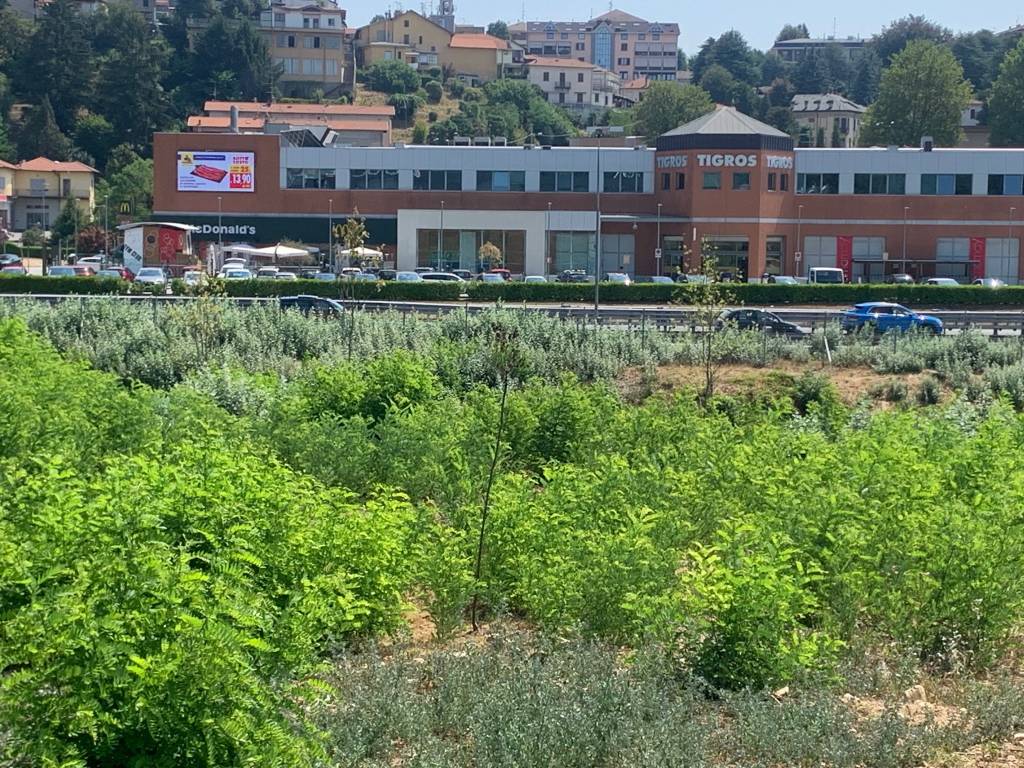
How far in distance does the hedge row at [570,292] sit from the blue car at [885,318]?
7.18m

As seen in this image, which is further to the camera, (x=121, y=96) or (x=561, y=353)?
(x=121, y=96)

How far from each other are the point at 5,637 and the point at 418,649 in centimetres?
402

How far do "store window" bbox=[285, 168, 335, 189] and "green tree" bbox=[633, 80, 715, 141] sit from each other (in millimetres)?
55243

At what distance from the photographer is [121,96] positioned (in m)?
120

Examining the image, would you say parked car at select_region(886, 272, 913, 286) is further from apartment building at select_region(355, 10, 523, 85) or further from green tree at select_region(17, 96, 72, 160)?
apartment building at select_region(355, 10, 523, 85)

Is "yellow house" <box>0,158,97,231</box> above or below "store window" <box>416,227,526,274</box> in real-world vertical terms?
above

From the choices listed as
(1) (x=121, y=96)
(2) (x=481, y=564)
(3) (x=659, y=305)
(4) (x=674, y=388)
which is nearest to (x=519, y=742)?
(2) (x=481, y=564)

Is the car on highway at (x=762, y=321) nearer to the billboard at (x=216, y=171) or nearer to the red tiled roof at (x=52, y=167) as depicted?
the billboard at (x=216, y=171)

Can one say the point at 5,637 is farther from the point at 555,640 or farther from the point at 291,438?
the point at 291,438

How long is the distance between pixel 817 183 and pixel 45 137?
2807 inches

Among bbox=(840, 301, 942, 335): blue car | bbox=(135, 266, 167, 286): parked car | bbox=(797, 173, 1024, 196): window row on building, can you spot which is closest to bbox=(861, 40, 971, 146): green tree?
bbox=(797, 173, 1024, 196): window row on building

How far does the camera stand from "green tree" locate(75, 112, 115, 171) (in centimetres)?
11856

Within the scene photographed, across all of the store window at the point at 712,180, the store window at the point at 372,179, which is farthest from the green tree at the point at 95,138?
the store window at the point at 712,180

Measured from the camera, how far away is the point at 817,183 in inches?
2761
